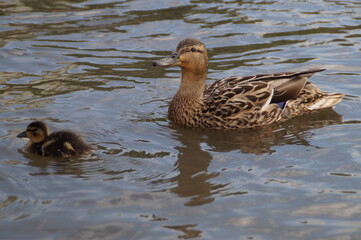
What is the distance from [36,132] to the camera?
21.7 ft

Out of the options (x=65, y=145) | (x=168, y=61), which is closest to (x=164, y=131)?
(x=168, y=61)

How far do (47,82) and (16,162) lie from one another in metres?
2.48

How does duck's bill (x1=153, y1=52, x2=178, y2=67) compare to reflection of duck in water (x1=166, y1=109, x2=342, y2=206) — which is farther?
duck's bill (x1=153, y1=52, x2=178, y2=67)

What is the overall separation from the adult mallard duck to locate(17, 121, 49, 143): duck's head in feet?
4.82

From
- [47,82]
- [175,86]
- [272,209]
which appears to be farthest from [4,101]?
[272,209]

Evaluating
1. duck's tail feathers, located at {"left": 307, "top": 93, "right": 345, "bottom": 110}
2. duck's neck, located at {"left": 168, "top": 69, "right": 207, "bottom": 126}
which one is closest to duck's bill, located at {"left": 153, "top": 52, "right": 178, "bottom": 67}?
duck's neck, located at {"left": 168, "top": 69, "right": 207, "bottom": 126}

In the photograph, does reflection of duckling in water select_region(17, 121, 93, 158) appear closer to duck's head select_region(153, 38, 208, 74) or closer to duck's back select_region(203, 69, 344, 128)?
duck's head select_region(153, 38, 208, 74)

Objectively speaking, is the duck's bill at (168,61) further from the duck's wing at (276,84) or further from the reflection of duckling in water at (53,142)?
the reflection of duckling in water at (53,142)

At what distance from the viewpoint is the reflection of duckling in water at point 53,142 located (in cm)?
648

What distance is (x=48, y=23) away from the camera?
11.1m

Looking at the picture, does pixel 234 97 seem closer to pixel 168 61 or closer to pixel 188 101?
pixel 188 101

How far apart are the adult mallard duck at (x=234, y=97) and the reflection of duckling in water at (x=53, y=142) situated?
4.71 feet

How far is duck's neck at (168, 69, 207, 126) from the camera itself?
7645 millimetres

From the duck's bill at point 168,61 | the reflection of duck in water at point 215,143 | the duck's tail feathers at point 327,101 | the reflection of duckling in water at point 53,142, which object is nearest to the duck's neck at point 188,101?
the reflection of duck in water at point 215,143
